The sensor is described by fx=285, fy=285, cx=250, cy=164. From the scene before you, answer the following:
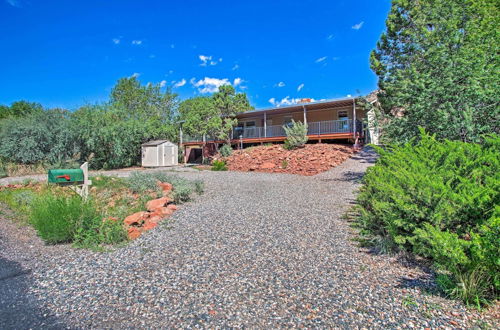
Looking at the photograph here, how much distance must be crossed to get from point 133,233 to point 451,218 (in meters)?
4.92

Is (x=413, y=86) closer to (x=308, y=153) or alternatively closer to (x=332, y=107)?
(x=308, y=153)

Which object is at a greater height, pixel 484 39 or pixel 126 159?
pixel 484 39

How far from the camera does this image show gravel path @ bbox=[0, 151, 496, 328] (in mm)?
2615

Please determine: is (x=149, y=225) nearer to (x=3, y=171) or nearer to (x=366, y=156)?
(x=366, y=156)

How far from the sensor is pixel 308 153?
15.6 metres

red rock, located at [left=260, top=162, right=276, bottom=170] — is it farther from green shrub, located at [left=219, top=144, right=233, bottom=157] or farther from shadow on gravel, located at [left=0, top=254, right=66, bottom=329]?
shadow on gravel, located at [left=0, top=254, right=66, bottom=329]

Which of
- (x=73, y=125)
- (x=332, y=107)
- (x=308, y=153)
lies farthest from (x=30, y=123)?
(x=332, y=107)

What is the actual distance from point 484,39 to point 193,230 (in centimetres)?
1075

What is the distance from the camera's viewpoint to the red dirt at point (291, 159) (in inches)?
567

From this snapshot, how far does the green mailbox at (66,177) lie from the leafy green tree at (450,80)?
8.80 metres

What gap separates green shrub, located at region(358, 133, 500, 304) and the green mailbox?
6105 millimetres

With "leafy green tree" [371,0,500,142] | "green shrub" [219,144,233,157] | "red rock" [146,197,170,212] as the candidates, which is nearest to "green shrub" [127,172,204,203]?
"red rock" [146,197,170,212]

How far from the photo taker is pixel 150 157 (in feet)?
73.9

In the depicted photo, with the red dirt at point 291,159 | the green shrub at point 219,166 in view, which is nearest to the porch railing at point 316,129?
the red dirt at point 291,159
